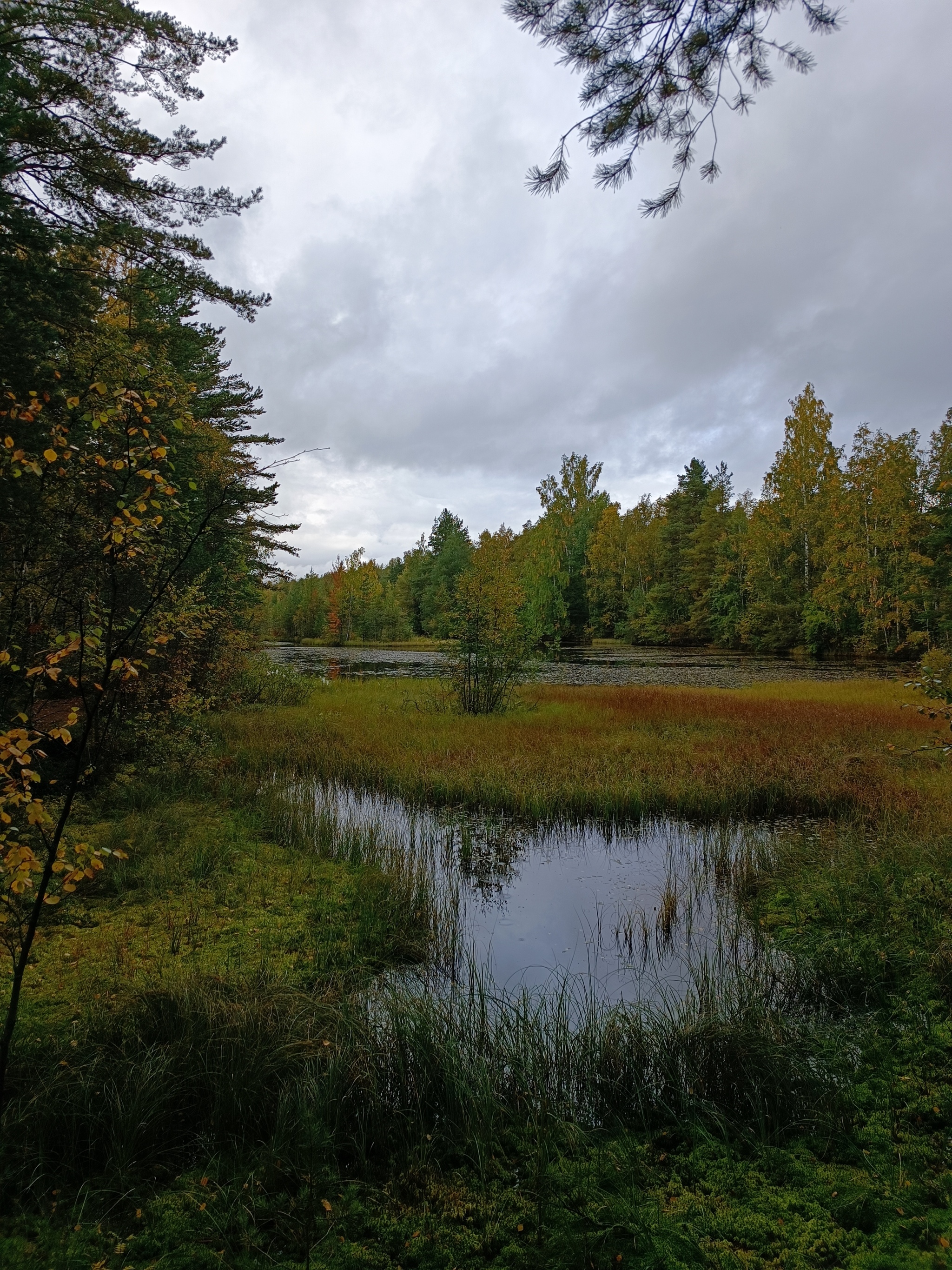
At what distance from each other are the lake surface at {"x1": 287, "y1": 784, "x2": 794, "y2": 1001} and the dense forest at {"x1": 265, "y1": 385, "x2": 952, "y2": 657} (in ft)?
26.5

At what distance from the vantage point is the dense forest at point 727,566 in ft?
99.0

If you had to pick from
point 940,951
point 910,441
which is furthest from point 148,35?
point 910,441

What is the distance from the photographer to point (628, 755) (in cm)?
1056

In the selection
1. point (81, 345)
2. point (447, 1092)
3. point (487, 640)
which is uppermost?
point (81, 345)

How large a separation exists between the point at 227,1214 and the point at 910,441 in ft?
124

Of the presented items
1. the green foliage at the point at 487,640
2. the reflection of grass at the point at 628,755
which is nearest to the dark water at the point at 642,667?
the green foliage at the point at 487,640

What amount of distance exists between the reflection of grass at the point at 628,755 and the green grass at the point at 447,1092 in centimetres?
245

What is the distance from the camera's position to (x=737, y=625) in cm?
4422

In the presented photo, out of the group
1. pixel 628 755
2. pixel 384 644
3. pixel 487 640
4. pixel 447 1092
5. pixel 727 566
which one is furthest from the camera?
pixel 384 644

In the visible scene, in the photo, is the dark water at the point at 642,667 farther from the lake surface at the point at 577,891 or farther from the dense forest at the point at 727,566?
the lake surface at the point at 577,891

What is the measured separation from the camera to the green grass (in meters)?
2.19

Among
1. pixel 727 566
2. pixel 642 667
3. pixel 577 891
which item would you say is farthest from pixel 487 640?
pixel 727 566

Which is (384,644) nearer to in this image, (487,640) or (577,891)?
(487,640)

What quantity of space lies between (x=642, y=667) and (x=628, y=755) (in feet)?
68.5
